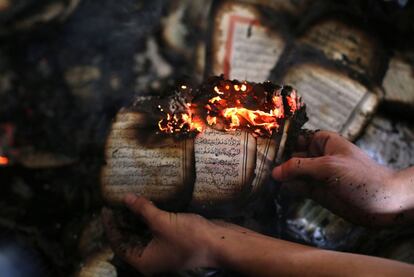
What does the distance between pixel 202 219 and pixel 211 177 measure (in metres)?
0.14

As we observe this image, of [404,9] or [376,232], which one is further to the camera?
[404,9]

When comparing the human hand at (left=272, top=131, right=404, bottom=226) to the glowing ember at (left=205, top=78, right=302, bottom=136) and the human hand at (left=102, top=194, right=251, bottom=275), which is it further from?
the human hand at (left=102, top=194, right=251, bottom=275)

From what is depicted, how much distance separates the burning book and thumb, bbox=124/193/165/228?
3 centimetres

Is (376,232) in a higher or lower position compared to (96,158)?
lower

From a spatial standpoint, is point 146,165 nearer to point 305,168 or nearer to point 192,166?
point 192,166

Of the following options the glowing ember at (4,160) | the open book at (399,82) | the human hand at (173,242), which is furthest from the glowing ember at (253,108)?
the glowing ember at (4,160)

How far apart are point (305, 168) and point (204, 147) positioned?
0.34 meters

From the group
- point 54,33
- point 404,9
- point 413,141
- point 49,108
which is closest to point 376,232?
point 413,141

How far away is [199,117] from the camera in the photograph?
156 cm

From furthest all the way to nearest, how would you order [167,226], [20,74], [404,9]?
[404,9]
[20,74]
[167,226]

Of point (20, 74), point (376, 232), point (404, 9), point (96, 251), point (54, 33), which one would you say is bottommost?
point (96, 251)

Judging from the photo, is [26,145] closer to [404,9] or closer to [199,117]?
[199,117]

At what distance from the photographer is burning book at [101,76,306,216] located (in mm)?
1541

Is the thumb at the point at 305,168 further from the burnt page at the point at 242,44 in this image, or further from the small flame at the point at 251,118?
the burnt page at the point at 242,44
